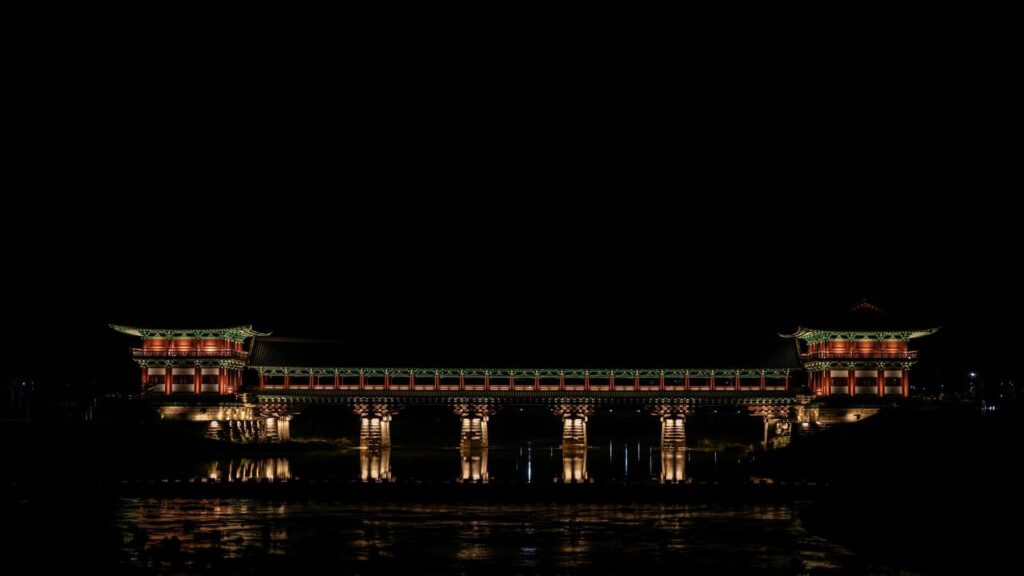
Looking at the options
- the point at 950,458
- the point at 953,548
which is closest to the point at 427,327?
the point at 950,458

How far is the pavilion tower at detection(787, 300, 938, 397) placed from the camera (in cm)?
6500

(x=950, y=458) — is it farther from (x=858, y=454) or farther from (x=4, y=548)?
(x=4, y=548)

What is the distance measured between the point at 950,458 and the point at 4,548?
2504 cm

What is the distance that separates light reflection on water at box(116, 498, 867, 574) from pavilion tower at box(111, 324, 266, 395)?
28943mm

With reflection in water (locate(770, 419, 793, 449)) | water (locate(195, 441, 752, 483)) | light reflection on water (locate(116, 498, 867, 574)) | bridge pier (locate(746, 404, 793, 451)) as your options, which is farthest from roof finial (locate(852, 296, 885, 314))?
light reflection on water (locate(116, 498, 867, 574))

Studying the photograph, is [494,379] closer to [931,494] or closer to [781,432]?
[781,432]

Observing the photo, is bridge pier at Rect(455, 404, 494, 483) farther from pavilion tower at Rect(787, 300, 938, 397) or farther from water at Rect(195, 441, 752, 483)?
pavilion tower at Rect(787, 300, 938, 397)

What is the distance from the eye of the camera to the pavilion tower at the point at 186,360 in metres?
67.3

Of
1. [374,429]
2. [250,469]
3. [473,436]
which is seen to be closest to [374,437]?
[374,429]

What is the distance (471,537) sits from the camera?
31.6 meters

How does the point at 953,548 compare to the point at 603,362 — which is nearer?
the point at 953,548

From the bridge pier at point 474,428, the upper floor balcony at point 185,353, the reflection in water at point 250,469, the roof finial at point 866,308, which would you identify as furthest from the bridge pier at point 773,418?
the upper floor balcony at point 185,353

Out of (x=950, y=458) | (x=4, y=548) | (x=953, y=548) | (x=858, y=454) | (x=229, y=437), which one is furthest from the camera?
(x=229, y=437)

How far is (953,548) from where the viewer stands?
27.0 m
